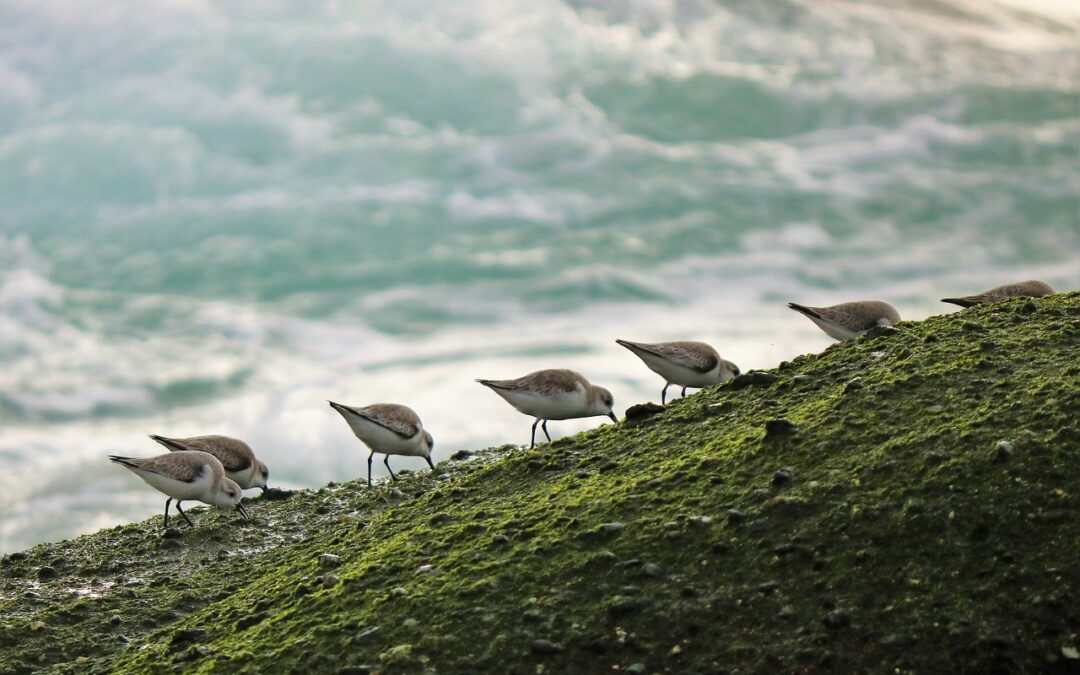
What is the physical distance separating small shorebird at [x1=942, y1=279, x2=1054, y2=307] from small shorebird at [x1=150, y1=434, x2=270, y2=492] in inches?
436

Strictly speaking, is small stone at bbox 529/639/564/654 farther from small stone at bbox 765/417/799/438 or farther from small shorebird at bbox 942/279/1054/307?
small shorebird at bbox 942/279/1054/307

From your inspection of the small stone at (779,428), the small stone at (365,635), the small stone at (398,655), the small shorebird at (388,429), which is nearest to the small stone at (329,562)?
the small stone at (365,635)

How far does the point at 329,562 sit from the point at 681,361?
620 cm

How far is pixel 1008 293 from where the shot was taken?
58.0 feet

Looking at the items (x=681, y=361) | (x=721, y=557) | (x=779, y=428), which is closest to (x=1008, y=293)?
(x=681, y=361)

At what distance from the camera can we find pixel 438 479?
18.1m

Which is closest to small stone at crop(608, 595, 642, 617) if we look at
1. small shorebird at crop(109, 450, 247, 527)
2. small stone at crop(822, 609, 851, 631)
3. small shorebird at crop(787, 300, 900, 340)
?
small stone at crop(822, 609, 851, 631)

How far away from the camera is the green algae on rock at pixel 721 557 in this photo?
10156 mm

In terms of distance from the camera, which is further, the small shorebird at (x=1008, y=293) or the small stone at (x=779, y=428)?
the small shorebird at (x=1008, y=293)

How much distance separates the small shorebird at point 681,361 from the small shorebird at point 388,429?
11.9 feet

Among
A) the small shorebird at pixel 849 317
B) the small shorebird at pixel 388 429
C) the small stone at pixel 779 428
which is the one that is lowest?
the small stone at pixel 779 428

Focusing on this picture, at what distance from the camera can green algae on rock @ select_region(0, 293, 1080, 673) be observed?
10.2 metres

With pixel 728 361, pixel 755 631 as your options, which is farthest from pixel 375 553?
pixel 728 361

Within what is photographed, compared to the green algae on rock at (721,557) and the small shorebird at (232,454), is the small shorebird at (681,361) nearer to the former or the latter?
the green algae on rock at (721,557)
